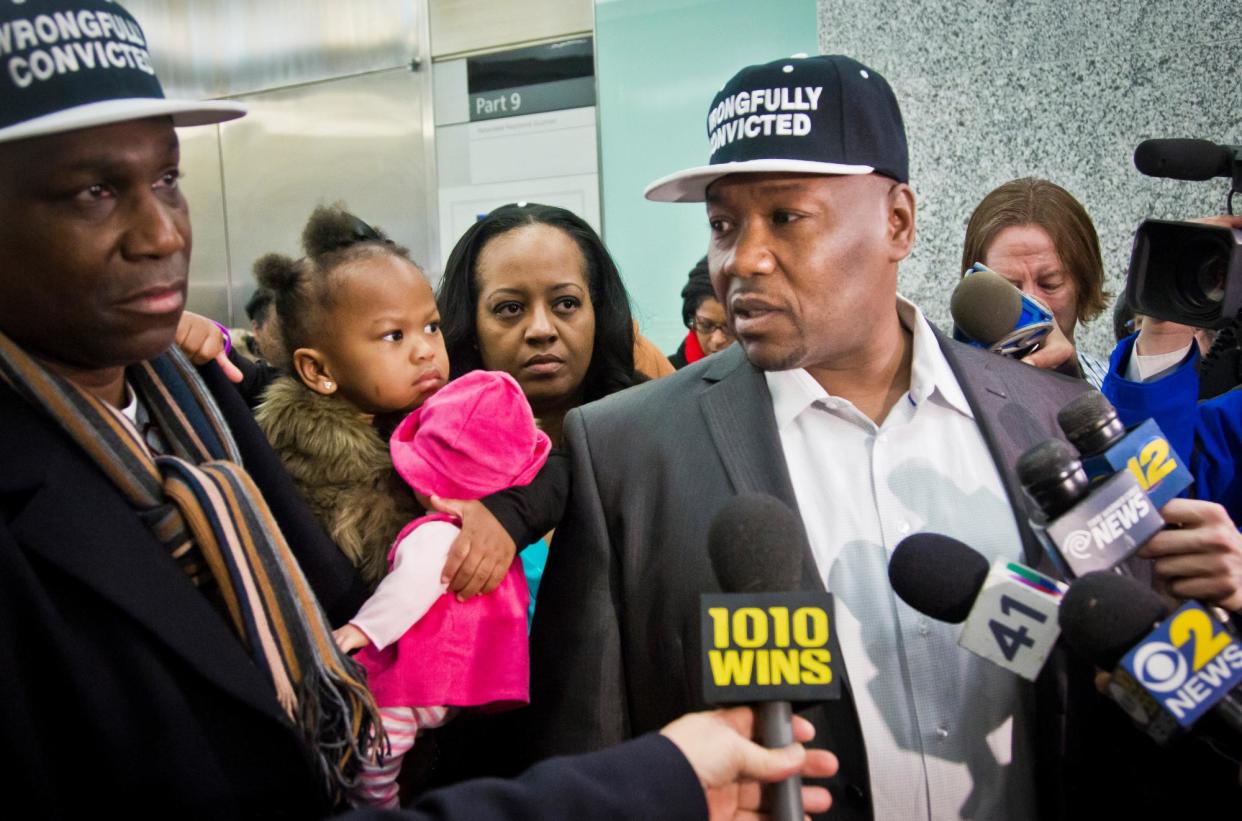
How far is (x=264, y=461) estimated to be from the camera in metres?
1.49

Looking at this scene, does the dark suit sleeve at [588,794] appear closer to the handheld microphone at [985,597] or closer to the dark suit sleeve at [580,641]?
the handheld microphone at [985,597]

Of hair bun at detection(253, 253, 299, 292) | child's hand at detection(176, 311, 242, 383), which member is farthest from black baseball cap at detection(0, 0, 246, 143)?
hair bun at detection(253, 253, 299, 292)

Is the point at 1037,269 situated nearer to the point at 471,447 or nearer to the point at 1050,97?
the point at 1050,97

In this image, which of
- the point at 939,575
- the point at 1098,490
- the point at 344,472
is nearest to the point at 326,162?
the point at 344,472

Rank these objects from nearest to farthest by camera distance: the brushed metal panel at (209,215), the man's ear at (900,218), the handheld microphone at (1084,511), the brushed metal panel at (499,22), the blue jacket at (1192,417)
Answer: the handheld microphone at (1084,511) → the man's ear at (900,218) → the blue jacket at (1192,417) → the brushed metal panel at (499,22) → the brushed metal panel at (209,215)

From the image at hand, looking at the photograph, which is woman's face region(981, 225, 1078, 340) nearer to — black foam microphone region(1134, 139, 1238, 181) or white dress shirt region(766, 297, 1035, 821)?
white dress shirt region(766, 297, 1035, 821)

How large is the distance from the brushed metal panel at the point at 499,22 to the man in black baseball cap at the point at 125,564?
11.0ft

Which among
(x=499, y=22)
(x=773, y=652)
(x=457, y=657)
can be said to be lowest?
(x=457, y=657)

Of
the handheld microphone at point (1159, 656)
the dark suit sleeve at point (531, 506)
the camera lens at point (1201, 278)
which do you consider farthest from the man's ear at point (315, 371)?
the camera lens at point (1201, 278)

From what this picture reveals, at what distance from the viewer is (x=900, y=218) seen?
175cm

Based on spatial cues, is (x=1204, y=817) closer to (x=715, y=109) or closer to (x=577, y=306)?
(x=715, y=109)

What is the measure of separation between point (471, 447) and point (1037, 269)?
1.74m

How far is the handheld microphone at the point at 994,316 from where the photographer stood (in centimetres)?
189

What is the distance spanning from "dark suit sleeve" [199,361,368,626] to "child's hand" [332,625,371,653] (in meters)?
0.05
